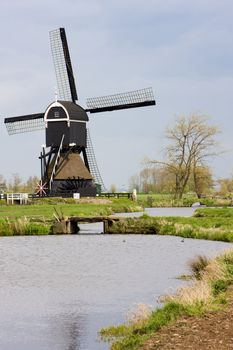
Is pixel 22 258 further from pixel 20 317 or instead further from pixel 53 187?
pixel 53 187

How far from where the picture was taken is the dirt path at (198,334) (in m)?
12.2

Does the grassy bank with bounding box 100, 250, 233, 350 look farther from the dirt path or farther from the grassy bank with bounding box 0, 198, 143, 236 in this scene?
the grassy bank with bounding box 0, 198, 143, 236

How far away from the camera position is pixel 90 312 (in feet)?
60.1

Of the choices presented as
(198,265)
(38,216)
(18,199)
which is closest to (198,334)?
(198,265)

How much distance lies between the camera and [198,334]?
1296 cm

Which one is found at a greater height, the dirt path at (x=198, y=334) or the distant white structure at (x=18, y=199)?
the distant white structure at (x=18, y=199)

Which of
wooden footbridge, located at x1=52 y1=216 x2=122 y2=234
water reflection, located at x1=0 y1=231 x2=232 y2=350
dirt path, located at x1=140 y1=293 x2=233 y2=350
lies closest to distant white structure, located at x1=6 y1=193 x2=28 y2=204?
wooden footbridge, located at x1=52 y1=216 x2=122 y2=234

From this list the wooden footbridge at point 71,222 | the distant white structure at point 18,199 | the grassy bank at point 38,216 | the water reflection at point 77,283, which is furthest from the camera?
the distant white structure at point 18,199

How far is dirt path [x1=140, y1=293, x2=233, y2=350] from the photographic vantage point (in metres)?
12.2

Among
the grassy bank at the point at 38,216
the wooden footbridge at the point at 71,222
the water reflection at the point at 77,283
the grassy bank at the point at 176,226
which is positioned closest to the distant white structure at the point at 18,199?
the grassy bank at the point at 38,216

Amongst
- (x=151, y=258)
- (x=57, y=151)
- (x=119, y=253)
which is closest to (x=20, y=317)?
(x=151, y=258)

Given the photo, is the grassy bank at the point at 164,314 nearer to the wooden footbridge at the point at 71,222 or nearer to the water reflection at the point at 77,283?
the water reflection at the point at 77,283

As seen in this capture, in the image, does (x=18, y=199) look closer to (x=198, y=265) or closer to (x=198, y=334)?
(x=198, y=265)

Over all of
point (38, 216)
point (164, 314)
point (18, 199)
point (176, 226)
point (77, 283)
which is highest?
point (18, 199)
